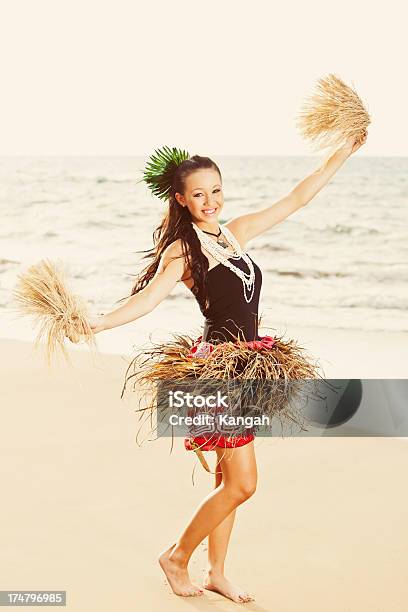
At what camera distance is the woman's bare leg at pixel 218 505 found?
287 centimetres

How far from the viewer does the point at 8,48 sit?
18.6m

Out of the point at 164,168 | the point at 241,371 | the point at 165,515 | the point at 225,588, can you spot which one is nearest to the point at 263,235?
the point at 165,515

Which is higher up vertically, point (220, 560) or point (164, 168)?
point (164, 168)

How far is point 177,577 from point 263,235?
38.7ft

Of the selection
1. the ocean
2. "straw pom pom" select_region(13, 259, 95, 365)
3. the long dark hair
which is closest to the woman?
the long dark hair

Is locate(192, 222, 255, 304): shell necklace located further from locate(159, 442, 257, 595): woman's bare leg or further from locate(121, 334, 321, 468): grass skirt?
locate(159, 442, 257, 595): woman's bare leg

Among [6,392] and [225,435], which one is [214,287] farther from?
[6,392]

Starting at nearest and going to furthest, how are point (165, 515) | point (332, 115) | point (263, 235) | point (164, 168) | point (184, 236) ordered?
1. point (184, 236)
2. point (164, 168)
3. point (332, 115)
4. point (165, 515)
5. point (263, 235)

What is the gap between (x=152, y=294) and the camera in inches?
111

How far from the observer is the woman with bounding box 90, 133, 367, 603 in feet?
9.41

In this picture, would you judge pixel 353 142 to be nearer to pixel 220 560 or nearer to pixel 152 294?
pixel 152 294

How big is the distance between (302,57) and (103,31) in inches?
146

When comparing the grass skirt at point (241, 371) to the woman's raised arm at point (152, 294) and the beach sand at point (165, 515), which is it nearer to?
the woman's raised arm at point (152, 294)

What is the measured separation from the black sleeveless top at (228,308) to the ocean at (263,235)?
5463 mm
